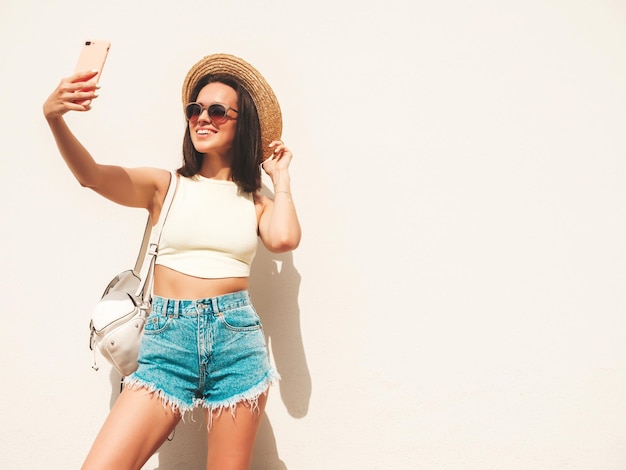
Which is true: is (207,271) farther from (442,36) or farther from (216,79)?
(442,36)

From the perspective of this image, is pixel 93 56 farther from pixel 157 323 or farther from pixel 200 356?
pixel 200 356

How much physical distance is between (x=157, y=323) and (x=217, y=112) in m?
0.80

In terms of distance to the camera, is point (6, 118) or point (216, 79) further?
point (6, 118)

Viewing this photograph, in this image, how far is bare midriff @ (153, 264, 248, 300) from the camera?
5.33 ft

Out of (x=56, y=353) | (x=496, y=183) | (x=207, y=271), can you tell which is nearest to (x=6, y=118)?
(x=56, y=353)

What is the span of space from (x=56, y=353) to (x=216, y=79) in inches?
58.2

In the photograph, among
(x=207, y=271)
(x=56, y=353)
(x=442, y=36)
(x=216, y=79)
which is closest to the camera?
(x=207, y=271)

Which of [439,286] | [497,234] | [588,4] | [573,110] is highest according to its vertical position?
[588,4]

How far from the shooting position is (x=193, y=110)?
179cm

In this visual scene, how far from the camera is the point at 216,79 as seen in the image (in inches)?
73.2

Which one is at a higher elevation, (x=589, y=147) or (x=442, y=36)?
(x=442, y=36)

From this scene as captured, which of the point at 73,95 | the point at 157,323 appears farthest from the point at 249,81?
the point at 157,323

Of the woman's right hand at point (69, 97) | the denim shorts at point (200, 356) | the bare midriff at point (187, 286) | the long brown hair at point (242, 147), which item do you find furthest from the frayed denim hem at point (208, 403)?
the woman's right hand at point (69, 97)

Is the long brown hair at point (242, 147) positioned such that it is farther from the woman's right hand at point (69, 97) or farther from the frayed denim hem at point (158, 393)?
the frayed denim hem at point (158, 393)
